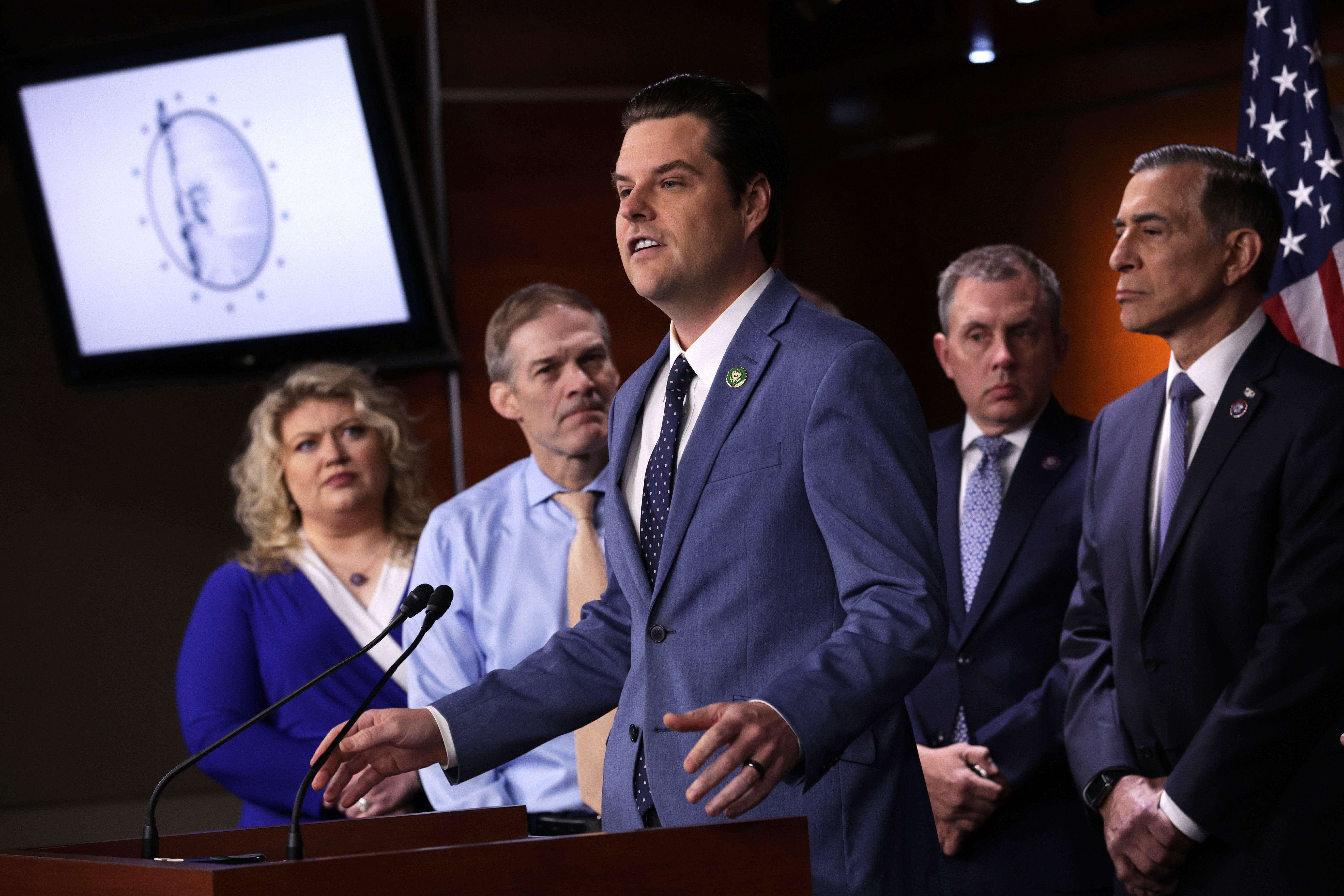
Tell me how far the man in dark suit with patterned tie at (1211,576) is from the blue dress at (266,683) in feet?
5.21

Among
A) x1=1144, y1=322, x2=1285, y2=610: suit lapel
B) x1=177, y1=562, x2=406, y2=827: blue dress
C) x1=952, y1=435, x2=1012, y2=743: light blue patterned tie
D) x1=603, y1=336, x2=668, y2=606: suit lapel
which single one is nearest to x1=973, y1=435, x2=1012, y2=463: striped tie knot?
x1=952, y1=435, x2=1012, y2=743: light blue patterned tie

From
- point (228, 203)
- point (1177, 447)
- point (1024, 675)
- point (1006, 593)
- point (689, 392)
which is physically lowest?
point (1024, 675)

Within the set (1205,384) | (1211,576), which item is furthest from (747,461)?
(1205,384)

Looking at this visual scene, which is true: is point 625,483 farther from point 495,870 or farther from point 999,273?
point 999,273

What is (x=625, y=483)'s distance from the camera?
1771 millimetres

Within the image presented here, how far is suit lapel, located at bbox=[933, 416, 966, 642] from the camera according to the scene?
2.72m

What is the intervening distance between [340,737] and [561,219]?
3.04 meters

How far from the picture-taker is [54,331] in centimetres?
454

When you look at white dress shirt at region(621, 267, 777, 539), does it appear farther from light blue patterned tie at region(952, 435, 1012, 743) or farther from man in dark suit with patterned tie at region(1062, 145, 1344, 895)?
light blue patterned tie at region(952, 435, 1012, 743)

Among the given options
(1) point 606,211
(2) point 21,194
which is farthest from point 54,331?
(1) point 606,211

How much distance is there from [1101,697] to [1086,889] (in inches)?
16.8

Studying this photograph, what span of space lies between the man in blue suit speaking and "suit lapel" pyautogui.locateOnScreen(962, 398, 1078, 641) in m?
1.14

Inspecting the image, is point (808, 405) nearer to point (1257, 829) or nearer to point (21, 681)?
point (1257, 829)

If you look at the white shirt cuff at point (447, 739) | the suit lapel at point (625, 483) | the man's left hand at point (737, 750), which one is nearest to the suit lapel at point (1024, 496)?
the suit lapel at point (625, 483)
